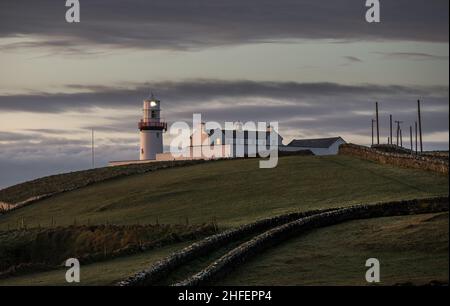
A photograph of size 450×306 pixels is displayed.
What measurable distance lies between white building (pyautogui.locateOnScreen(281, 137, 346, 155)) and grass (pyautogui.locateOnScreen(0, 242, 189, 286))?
85851 mm

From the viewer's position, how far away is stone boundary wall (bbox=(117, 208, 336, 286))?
3200 cm

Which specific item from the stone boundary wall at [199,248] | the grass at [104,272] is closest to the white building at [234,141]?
the stone boundary wall at [199,248]

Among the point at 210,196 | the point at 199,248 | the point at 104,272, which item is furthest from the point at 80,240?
the point at 199,248

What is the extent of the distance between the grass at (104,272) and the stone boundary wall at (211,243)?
5.60 ft

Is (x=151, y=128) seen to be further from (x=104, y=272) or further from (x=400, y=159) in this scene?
(x=104, y=272)

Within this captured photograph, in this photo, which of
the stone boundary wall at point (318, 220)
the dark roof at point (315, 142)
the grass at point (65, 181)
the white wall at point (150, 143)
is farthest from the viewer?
the dark roof at point (315, 142)

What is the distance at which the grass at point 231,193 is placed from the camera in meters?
53.1

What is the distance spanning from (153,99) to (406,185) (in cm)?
7420

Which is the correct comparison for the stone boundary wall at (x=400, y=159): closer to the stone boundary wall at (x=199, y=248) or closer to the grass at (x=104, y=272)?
the stone boundary wall at (x=199, y=248)

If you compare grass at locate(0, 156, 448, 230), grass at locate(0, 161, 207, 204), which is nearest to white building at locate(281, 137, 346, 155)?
grass at locate(0, 161, 207, 204)

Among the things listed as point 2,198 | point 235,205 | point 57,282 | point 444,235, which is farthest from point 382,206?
point 2,198

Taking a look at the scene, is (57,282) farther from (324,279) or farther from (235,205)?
(235,205)

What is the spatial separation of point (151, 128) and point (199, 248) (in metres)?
87.2
